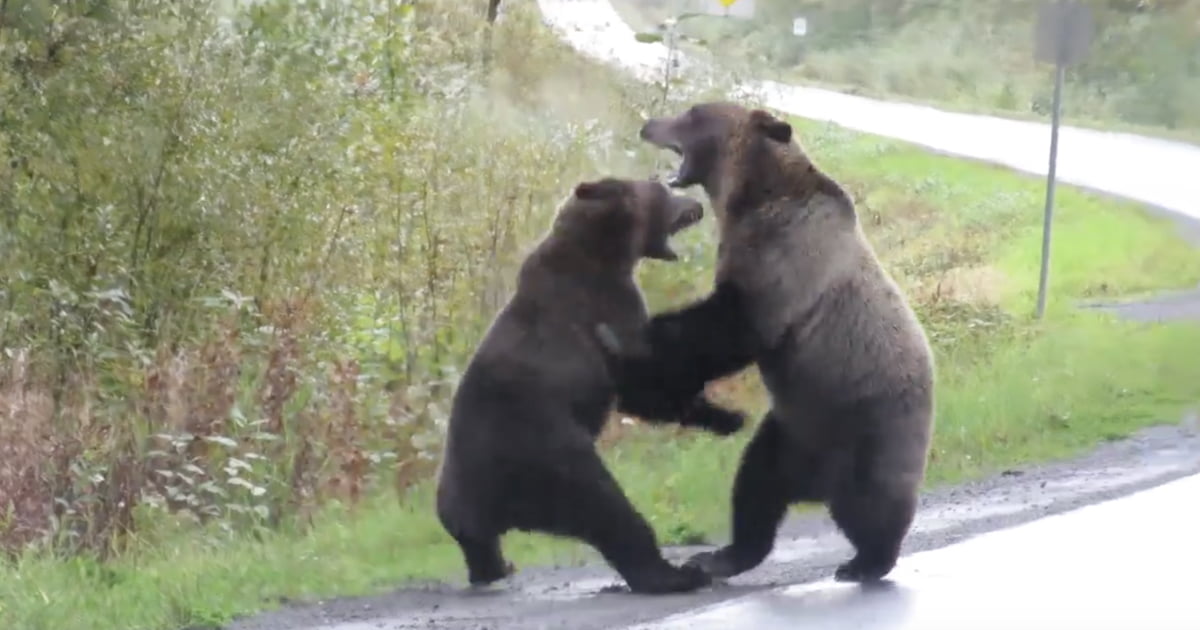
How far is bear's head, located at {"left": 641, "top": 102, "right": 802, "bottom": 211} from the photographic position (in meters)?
7.30

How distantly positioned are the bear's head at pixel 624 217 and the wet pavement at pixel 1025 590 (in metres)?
1.47

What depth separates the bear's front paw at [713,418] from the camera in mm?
7215

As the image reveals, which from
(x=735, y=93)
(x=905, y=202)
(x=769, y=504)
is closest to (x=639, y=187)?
(x=769, y=504)

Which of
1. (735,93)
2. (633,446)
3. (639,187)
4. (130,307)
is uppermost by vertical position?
(735,93)

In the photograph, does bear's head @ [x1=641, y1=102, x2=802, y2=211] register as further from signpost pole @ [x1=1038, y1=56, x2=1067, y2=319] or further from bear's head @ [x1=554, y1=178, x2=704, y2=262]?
signpost pole @ [x1=1038, y1=56, x2=1067, y2=319]

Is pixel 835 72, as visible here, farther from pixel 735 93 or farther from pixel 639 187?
pixel 639 187

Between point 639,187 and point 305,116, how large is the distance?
3719mm

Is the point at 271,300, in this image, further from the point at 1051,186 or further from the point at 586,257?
the point at 1051,186

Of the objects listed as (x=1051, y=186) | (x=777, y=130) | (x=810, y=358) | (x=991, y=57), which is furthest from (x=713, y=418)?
(x=991, y=57)

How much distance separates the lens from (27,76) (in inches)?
405

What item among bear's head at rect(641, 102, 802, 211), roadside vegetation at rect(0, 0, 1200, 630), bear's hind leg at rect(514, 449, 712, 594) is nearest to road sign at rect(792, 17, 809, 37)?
roadside vegetation at rect(0, 0, 1200, 630)

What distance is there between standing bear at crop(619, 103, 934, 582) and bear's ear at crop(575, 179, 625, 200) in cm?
45

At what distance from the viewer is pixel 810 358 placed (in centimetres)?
690

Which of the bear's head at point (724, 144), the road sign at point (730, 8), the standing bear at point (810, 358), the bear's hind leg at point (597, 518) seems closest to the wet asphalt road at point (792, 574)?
the bear's hind leg at point (597, 518)
